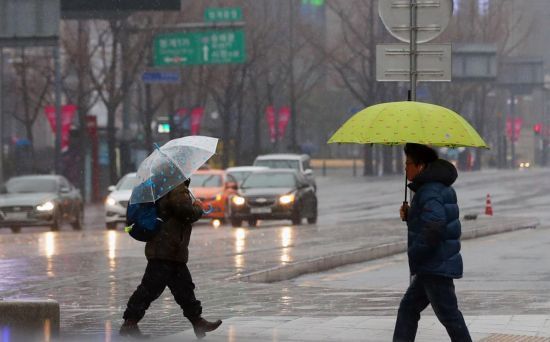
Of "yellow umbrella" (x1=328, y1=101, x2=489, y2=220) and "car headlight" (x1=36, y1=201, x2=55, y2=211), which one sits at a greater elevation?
"yellow umbrella" (x1=328, y1=101, x2=489, y2=220)

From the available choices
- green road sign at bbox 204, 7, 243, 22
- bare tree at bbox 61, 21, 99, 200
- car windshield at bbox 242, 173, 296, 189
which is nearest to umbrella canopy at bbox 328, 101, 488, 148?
car windshield at bbox 242, 173, 296, 189

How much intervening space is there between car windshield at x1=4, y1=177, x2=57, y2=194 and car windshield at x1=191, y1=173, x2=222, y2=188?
3.86 meters

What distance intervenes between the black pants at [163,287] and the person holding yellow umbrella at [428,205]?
2.07 metres

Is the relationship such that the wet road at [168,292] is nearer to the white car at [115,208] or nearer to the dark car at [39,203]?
the dark car at [39,203]

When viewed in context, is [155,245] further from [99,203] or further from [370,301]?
[99,203]

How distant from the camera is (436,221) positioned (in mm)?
9891

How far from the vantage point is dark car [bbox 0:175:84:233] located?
35.4 metres

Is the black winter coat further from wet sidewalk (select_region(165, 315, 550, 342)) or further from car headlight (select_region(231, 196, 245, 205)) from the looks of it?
car headlight (select_region(231, 196, 245, 205))

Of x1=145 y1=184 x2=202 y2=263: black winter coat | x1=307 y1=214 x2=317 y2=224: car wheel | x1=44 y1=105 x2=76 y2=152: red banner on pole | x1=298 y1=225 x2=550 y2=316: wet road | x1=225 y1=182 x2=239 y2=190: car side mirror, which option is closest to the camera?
x1=145 y1=184 x2=202 y2=263: black winter coat

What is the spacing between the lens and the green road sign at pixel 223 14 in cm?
5662

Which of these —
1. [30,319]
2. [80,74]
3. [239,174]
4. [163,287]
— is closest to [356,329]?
[163,287]

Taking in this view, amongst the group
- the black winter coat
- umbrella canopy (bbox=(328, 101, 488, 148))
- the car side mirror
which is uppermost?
umbrella canopy (bbox=(328, 101, 488, 148))

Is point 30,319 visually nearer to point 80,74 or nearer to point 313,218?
point 313,218

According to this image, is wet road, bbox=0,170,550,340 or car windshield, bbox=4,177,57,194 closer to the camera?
wet road, bbox=0,170,550,340
